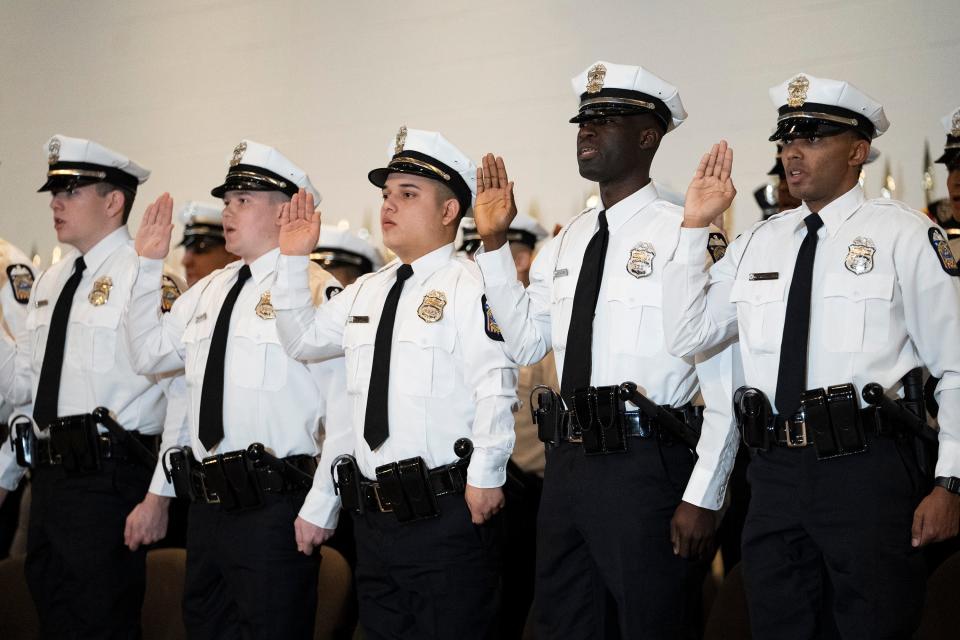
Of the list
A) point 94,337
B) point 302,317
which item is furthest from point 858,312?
point 94,337

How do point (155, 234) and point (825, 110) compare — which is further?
point (155, 234)

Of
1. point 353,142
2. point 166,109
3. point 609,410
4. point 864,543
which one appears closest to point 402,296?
point 609,410

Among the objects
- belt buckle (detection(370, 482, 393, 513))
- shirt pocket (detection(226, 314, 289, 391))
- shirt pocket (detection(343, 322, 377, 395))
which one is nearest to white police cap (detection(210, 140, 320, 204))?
shirt pocket (detection(226, 314, 289, 391))

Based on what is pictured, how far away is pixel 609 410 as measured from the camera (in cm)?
263

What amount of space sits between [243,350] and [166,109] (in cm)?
338

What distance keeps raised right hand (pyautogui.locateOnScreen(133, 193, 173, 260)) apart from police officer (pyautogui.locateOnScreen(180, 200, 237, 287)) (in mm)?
1414

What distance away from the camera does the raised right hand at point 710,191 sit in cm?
262

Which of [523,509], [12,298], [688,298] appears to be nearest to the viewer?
[688,298]

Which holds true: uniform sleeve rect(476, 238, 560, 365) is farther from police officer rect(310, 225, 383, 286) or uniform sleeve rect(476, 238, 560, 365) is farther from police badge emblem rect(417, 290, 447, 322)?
police officer rect(310, 225, 383, 286)

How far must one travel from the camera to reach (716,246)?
2998mm

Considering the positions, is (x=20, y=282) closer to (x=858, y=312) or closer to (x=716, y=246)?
(x=716, y=246)

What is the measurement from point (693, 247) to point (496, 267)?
52 cm

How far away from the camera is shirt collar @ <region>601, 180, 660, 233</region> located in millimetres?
2906

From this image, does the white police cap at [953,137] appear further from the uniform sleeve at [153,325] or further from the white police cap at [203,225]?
the white police cap at [203,225]
